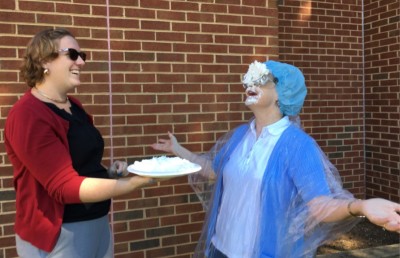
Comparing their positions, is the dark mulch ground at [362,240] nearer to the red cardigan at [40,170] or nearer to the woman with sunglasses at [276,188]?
the woman with sunglasses at [276,188]

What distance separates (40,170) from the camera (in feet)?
6.52

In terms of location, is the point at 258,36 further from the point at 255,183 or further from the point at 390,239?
the point at 390,239

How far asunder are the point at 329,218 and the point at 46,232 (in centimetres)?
133

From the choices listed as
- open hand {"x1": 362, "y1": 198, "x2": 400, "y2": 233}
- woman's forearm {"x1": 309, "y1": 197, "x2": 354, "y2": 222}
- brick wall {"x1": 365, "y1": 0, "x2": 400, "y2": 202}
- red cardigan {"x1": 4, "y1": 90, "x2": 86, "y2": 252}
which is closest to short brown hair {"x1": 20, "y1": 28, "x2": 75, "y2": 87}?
A: red cardigan {"x1": 4, "y1": 90, "x2": 86, "y2": 252}

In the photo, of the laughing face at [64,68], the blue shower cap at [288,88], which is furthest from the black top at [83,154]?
the blue shower cap at [288,88]

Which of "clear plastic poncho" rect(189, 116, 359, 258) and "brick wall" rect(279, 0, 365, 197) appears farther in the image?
"brick wall" rect(279, 0, 365, 197)

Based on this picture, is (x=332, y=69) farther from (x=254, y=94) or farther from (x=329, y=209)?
(x=329, y=209)

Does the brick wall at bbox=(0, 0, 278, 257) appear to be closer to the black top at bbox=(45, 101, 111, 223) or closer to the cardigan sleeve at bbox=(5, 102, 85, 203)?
the black top at bbox=(45, 101, 111, 223)

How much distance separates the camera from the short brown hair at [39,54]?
2.19 metres

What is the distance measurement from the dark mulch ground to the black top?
310cm

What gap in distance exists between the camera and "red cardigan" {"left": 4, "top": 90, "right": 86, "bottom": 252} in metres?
1.98

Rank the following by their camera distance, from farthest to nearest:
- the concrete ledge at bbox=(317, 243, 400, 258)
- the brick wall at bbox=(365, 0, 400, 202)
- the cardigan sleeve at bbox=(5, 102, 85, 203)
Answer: the brick wall at bbox=(365, 0, 400, 202) → the concrete ledge at bbox=(317, 243, 400, 258) → the cardigan sleeve at bbox=(5, 102, 85, 203)

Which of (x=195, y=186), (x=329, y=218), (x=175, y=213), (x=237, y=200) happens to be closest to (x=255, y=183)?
(x=237, y=200)

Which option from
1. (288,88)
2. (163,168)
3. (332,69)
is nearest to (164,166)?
(163,168)
